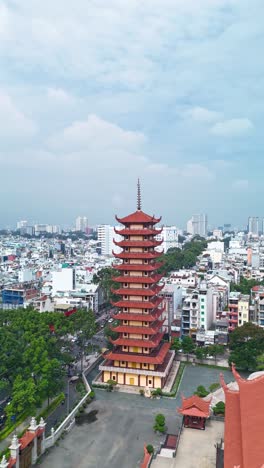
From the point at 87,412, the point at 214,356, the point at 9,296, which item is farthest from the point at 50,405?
the point at 9,296

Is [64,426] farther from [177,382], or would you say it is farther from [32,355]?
[177,382]

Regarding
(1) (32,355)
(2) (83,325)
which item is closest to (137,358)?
(2) (83,325)

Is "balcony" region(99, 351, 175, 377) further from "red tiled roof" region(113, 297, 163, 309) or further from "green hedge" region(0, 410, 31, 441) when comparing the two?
"green hedge" region(0, 410, 31, 441)

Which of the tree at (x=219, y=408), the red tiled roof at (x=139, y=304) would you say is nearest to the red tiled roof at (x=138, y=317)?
the red tiled roof at (x=139, y=304)

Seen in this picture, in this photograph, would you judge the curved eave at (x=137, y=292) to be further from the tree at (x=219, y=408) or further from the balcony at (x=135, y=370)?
the tree at (x=219, y=408)

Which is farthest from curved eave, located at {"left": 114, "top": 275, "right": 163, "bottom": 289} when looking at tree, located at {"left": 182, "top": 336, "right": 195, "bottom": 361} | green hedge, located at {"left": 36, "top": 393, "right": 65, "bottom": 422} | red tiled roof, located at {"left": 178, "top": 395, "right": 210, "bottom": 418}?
red tiled roof, located at {"left": 178, "top": 395, "right": 210, "bottom": 418}

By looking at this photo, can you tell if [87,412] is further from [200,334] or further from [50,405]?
[200,334]

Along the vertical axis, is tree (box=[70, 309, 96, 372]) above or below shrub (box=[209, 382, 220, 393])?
above

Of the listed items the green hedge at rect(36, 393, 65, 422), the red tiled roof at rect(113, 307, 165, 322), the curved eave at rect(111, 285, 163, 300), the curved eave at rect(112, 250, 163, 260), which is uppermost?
the curved eave at rect(112, 250, 163, 260)
